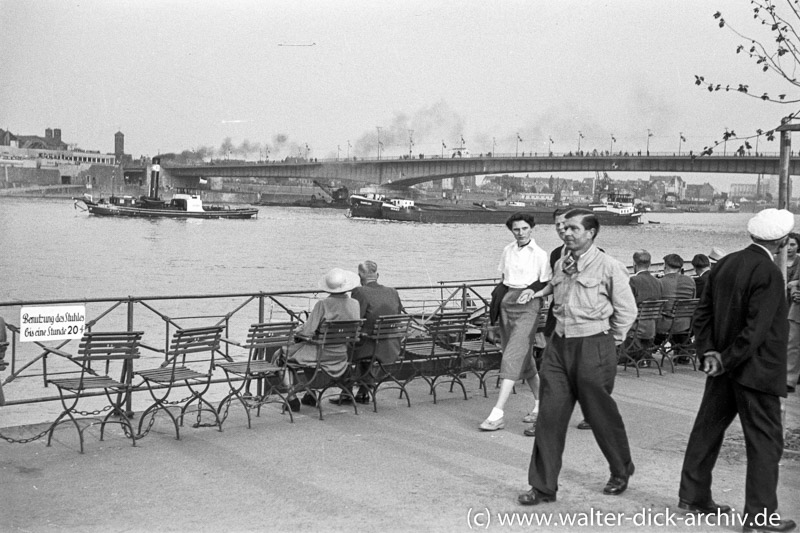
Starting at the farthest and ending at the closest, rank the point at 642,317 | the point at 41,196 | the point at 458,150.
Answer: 1. the point at 41,196
2. the point at 458,150
3. the point at 642,317

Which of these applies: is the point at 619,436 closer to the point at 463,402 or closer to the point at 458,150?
the point at 463,402

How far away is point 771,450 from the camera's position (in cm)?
480

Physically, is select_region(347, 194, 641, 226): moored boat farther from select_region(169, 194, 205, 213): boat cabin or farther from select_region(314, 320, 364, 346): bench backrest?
select_region(314, 320, 364, 346): bench backrest

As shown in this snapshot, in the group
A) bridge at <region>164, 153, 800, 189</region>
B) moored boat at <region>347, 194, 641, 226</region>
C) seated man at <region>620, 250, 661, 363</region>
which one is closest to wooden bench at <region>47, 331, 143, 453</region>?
seated man at <region>620, 250, 661, 363</region>

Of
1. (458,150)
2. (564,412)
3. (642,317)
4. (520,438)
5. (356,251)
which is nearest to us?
(564,412)

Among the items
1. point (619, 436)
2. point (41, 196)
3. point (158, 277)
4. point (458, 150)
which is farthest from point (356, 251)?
point (41, 196)

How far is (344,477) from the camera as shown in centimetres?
581

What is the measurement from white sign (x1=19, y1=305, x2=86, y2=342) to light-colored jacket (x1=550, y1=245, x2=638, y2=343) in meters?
3.62

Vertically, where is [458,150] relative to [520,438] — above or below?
above

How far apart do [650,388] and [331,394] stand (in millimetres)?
3131

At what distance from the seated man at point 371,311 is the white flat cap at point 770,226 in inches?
148

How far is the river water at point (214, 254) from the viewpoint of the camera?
1409 inches

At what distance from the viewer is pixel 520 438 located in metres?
7.02

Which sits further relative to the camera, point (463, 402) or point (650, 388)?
point (650, 388)
